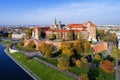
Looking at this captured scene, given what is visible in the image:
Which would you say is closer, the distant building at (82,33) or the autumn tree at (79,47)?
the autumn tree at (79,47)

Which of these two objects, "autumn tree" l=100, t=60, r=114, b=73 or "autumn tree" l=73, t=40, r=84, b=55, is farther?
"autumn tree" l=73, t=40, r=84, b=55

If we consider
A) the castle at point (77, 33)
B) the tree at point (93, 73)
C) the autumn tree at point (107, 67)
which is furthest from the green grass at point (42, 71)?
the castle at point (77, 33)

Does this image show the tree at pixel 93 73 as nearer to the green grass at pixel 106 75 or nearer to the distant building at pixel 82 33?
the green grass at pixel 106 75

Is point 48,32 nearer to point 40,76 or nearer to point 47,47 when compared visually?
point 47,47

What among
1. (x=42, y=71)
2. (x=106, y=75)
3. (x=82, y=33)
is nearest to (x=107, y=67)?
(x=106, y=75)

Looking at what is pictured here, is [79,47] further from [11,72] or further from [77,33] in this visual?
[77,33]

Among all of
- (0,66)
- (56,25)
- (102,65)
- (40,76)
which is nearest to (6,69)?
(0,66)

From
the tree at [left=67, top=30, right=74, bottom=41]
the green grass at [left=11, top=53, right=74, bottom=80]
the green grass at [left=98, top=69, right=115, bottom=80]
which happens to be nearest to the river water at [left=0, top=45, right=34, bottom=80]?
the green grass at [left=11, top=53, right=74, bottom=80]

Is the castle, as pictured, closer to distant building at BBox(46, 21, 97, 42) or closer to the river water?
distant building at BBox(46, 21, 97, 42)
